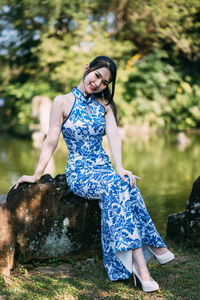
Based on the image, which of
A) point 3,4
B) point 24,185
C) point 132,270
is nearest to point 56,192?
point 24,185

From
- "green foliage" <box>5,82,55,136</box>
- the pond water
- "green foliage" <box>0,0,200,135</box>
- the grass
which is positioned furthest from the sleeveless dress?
"green foliage" <box>5,82,55,136</box>

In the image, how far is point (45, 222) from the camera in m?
2.65

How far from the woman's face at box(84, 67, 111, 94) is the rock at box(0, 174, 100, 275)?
750 millimetres

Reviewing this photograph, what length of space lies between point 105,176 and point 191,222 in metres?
1.02

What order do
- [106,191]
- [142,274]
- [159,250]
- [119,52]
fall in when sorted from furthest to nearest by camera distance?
[119,52]
[159,250]
[106,191]
[142,274]

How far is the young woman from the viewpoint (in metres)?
2.33

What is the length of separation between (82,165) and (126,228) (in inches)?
23.5

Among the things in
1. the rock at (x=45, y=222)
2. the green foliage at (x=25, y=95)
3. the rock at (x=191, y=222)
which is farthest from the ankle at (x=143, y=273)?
the green foliage at (x=25, y=95)

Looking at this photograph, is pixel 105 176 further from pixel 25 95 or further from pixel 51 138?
pixel 25 95

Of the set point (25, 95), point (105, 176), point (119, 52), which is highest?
point (119, 52)

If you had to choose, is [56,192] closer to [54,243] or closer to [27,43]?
[54,243]

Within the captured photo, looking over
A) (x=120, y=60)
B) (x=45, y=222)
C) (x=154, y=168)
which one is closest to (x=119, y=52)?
(x=120, y=60)

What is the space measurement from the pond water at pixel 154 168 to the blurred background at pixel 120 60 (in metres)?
0.51

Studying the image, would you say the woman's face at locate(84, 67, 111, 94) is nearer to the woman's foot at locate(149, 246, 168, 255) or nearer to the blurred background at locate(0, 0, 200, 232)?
the woman's foot at locate(149, 246, 168, 255)
